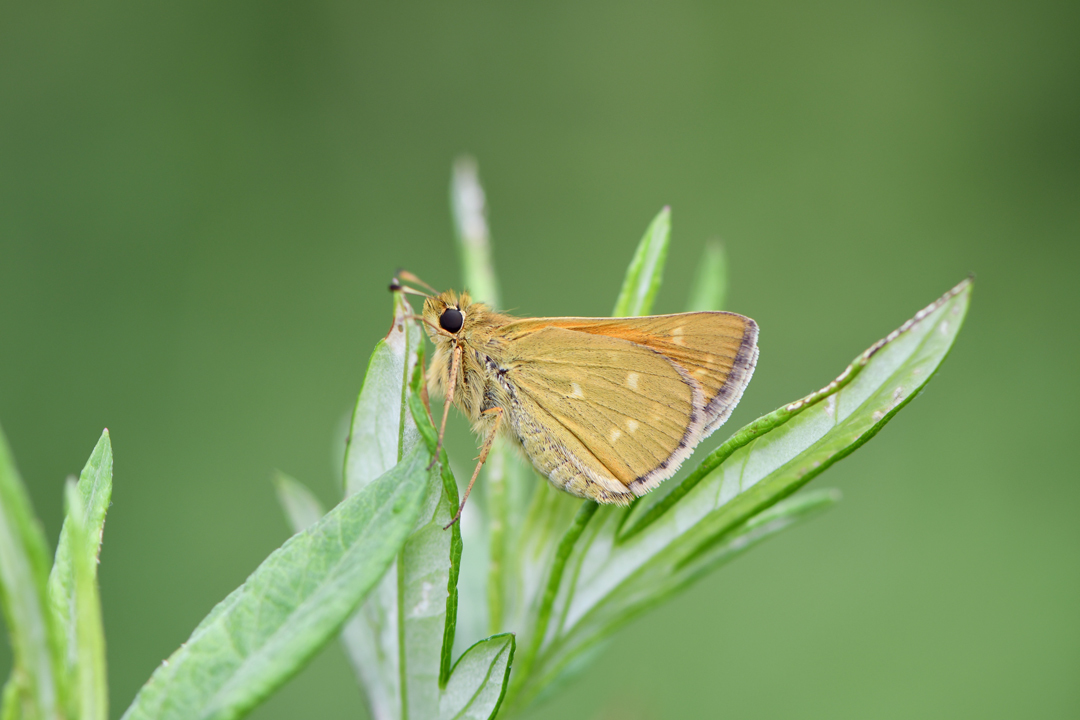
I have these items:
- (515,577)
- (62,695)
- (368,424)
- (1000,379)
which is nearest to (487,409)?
(515,577)

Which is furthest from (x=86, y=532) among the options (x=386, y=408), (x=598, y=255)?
(x=598, y=255)

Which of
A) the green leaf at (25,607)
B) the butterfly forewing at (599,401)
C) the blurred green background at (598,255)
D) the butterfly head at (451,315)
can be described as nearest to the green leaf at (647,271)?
the butterfly forewing at (599,401)

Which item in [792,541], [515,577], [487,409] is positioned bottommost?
[792,541]

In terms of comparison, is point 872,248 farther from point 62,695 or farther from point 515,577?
point 62,695

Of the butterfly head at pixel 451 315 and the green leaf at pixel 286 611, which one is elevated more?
the butterfly head at pixel 451 315

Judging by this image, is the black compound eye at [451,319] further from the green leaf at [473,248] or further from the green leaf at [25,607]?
the green leaf at [25,607]

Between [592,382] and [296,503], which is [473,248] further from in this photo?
[296,503]
